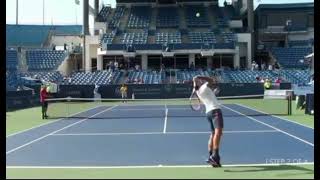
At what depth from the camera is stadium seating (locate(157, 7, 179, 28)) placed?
240 ft

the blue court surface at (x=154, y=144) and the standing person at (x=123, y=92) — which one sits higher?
the standing person at (x=123, y=92)

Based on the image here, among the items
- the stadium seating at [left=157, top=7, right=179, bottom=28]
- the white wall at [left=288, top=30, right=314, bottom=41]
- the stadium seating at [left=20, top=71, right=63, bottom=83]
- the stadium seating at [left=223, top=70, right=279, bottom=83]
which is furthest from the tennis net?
the white wall at [left=288, top=30, right=314, bottom=41]

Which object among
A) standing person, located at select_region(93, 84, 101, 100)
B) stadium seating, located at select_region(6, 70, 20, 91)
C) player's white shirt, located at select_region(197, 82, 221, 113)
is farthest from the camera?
standing person, located at select_region(93, 84, 101, 100)

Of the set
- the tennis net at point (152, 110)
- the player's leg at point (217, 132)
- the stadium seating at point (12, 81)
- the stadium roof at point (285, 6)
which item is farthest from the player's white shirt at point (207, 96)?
the stadium roof at point (285, 6)

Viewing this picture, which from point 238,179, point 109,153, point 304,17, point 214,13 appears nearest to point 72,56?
point 214,13

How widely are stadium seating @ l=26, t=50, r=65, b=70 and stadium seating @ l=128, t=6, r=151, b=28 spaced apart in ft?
31.6

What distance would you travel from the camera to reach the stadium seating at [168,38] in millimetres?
68312

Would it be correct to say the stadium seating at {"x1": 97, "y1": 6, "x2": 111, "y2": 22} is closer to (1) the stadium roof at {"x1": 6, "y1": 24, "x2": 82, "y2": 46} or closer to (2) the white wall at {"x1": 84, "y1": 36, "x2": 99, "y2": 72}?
(2) the white wall at {"x1": 84, "y1": 36, "x2": 99, "y2": 72}

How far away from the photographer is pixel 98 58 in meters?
69.4

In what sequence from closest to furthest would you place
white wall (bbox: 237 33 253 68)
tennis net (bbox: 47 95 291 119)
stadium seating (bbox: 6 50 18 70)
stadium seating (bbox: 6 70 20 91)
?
1. tennis net (bbox: 47 95 291 119)
2. stadium seating (bbox: 6 70 20 91)
3. stadium seating (bbox: 6 50 18 70)
4. white wall (bbox: 237 33 253 68)

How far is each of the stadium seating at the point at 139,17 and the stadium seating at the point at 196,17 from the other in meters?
5.08

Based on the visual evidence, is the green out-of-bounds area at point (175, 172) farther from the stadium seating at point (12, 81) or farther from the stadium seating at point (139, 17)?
the stadium seating at point (139, 17)

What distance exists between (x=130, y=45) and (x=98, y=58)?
491 cm

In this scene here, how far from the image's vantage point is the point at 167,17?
246 ft
